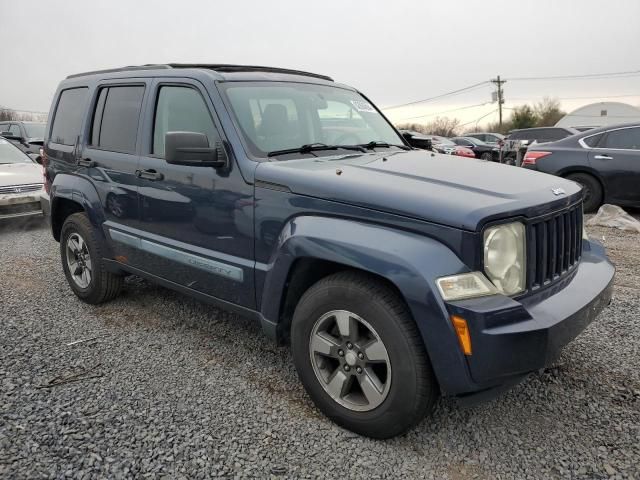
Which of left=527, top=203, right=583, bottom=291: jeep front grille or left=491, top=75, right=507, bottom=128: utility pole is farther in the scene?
left=491, top=75, right=507, bottom=128: utility pole

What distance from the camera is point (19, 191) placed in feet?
26.8

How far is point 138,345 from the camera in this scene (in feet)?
12.4

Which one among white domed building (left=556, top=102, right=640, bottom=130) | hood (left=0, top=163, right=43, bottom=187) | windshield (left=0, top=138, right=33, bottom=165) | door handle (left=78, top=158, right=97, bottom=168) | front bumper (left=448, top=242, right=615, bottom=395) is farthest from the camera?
white domed building (left=556, top=102, right=640, bottom=130)

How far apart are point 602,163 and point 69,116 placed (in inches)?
297

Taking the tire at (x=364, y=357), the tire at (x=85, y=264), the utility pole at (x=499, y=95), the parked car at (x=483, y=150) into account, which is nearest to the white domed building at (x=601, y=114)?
the utility pole at (x=499, y=95)

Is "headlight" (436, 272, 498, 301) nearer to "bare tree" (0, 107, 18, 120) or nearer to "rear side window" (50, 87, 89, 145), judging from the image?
"rear side window" (50, 87, 89, 145)

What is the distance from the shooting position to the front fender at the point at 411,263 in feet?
7.34

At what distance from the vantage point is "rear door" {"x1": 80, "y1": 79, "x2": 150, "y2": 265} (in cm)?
386

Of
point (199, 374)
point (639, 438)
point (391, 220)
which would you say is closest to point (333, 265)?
point (391, 220)

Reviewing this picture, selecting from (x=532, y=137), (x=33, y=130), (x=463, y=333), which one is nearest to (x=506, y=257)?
(x=463, y=333)

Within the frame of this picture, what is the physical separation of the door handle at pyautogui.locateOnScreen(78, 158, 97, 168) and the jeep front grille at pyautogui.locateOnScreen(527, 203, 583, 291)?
3346 mm

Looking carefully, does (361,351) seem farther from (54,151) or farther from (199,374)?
(54,151)

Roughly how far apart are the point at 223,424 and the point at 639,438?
2107 millimetres

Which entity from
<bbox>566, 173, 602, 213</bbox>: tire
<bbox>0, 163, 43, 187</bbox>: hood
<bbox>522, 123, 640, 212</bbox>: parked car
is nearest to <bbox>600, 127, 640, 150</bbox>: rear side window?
<bbox>522, 123, 640, 212</bbox>: parked car
